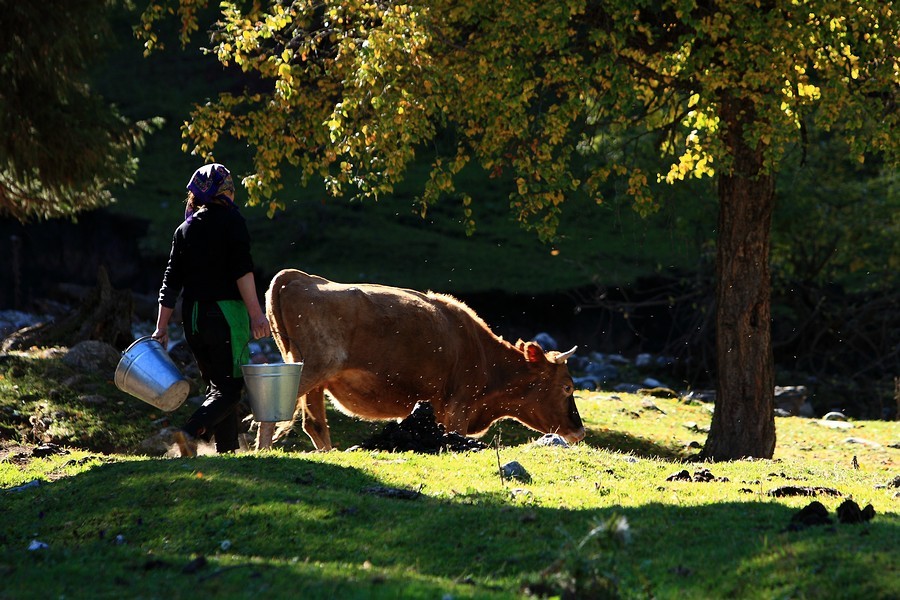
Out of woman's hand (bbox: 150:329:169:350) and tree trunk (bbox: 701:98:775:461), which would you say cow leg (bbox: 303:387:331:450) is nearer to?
woman's hand (bbox: 150:329:169:350)

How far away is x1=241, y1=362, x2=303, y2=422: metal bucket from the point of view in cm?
995

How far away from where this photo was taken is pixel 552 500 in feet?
29.6

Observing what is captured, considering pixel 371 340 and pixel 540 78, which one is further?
pixel 540 78

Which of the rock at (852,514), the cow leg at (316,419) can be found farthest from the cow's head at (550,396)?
the rock at (852,514)

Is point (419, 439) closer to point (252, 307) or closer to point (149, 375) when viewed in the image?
point (252, 307)

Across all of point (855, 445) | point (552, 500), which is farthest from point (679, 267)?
point (552, 500)

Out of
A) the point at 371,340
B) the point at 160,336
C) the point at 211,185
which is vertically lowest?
the point at 371,340

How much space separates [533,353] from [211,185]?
20.2 ft

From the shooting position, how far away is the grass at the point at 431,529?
20.4 ft

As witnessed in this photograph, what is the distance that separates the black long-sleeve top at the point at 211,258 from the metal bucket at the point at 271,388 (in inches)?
30.1

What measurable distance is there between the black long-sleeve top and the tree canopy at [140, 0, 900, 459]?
2.76m

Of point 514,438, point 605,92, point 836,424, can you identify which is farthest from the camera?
point 836,424

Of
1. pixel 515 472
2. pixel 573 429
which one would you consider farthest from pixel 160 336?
pixel 573 429

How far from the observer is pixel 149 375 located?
9953 millimetres
